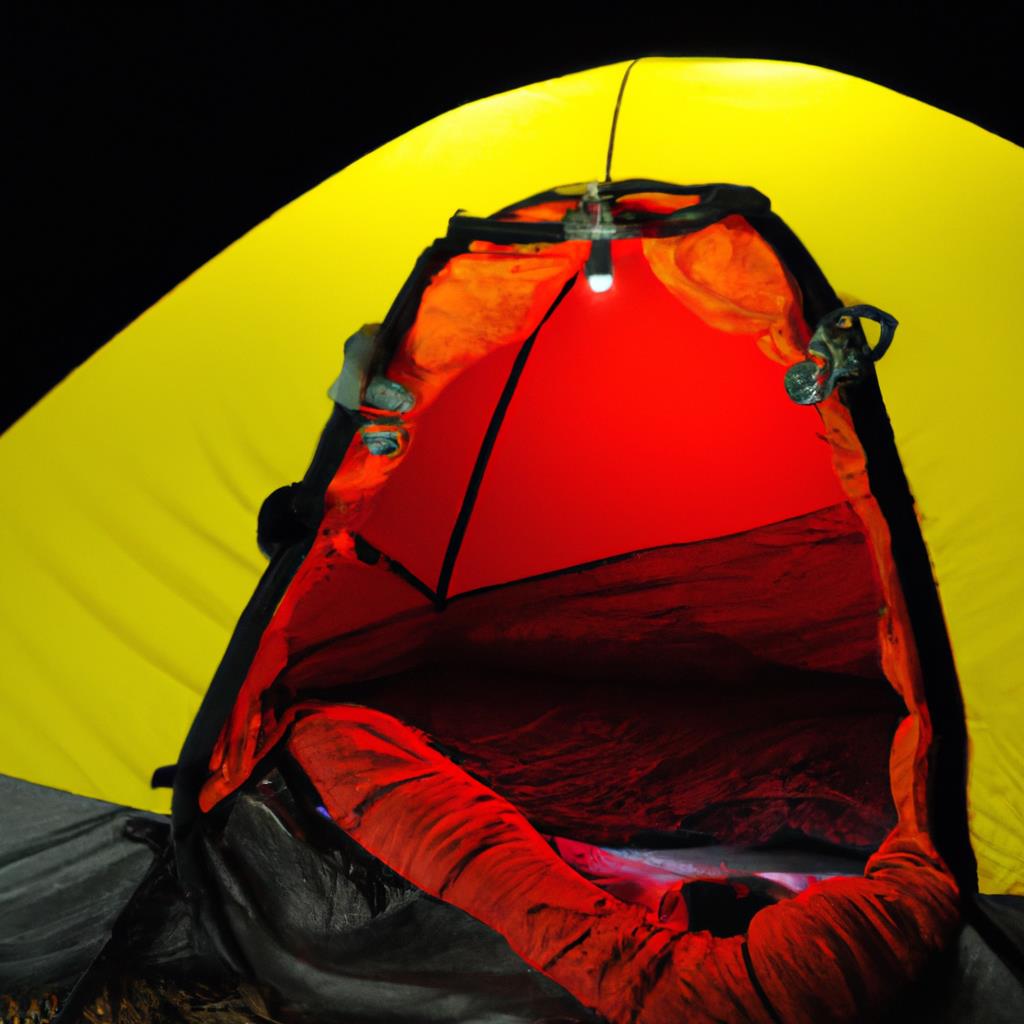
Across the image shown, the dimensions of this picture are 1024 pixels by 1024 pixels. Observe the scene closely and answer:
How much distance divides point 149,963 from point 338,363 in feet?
2.07

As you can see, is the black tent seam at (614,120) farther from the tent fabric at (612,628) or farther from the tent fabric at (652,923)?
the tent fabric at (652,923)

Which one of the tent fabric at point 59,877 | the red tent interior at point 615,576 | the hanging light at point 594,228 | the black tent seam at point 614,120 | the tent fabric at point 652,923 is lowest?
the tent fabric at point 652,923

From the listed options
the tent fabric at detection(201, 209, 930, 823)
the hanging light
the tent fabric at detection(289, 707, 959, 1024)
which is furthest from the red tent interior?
the hanging light

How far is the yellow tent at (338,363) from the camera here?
3.58 feet

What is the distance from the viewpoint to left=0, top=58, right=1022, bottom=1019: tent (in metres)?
1.09

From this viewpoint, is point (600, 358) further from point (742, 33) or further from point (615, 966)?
point (615, 966)

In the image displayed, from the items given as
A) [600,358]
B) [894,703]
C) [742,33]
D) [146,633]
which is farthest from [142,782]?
[742,33]

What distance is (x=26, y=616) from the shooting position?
52.1 inches

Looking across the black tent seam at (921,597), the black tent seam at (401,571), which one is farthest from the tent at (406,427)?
the black tent seam at (401,571)

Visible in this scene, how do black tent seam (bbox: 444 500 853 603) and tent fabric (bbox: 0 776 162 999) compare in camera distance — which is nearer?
tent fabric (bbox: 0 776 162 999)

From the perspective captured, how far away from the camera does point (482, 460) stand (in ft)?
5.64

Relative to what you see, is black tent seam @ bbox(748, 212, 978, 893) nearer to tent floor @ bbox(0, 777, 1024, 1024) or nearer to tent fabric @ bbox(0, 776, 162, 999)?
tent floor @ bbox(0, 777, 1024, 1024)

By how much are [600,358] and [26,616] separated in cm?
86

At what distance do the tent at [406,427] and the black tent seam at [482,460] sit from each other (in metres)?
0.38
